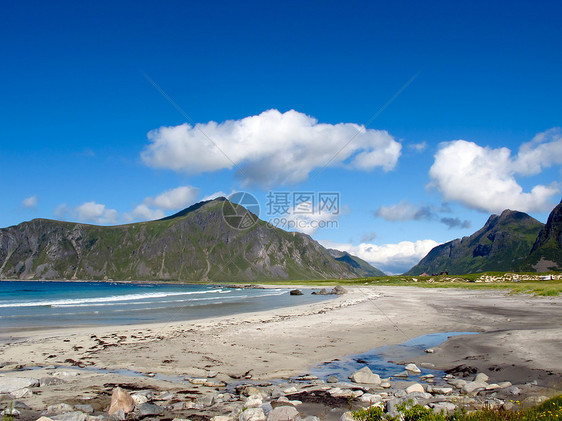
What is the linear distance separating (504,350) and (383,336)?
7754mm

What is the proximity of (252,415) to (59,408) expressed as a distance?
5.33 m

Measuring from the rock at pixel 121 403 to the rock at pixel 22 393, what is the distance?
9.97 ft

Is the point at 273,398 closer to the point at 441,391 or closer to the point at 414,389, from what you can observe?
the point at 414,389

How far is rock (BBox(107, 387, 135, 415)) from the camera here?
A: 10.4 m

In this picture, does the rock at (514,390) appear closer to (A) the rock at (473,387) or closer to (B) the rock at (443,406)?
(A) the rock at (473,387)

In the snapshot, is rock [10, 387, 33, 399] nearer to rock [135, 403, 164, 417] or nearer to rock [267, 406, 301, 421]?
rock [135, 403, 164, 417]

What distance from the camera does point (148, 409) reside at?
34.4 feet

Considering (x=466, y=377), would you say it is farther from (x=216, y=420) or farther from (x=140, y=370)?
(x=140, y=370)

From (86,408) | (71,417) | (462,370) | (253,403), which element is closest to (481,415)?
(253,403)

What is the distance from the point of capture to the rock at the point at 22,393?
37.3ft

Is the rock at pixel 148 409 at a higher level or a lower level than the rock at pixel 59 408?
lower

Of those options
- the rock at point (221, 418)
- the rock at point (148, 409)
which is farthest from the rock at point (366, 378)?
the rock at point (148, 409)

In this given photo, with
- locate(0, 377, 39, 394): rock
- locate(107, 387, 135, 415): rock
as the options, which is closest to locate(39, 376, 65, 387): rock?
locate(0, 377, 39, 394): rock

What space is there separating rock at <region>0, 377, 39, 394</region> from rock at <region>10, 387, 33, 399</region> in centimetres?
26
